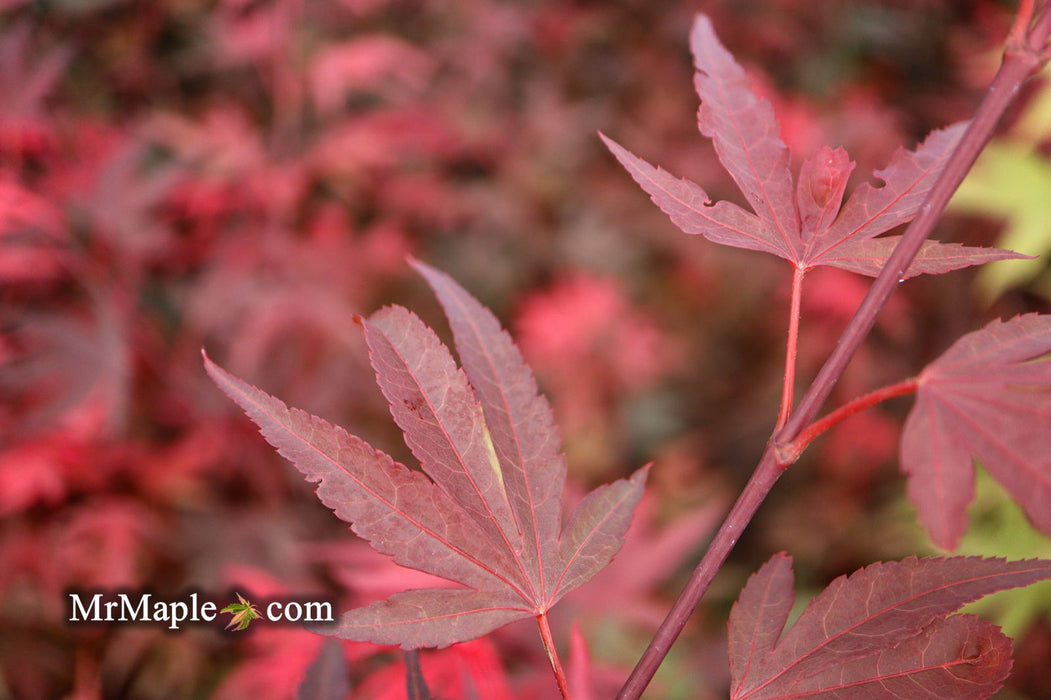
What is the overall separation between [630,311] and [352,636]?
1.81 metres

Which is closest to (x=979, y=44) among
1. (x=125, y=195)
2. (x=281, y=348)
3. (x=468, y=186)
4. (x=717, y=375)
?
(x=717, y=375)

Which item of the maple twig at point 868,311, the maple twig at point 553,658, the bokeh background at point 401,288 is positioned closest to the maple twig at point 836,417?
the maple twig at point 868,311

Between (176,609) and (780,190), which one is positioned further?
(176,609)

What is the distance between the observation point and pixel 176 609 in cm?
68

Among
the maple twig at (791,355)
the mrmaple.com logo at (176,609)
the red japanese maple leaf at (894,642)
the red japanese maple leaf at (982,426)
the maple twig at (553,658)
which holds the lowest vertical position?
the red japanese maple leaf at (894,642)

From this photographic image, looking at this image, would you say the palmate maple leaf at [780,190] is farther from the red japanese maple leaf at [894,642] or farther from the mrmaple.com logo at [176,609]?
the mrmaple.com logo at [176,609]

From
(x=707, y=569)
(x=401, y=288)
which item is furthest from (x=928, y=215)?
(x=401, y=288)

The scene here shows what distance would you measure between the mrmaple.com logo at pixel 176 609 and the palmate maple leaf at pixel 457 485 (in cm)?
13

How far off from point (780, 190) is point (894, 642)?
0.24 m

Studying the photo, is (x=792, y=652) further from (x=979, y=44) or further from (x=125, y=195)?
(x=979, y=44)

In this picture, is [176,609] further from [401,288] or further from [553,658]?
[401,288]

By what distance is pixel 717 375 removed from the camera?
7.55 feet

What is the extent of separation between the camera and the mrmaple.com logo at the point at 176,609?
557mm

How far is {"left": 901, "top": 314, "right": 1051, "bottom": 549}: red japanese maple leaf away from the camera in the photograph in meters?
0.33
